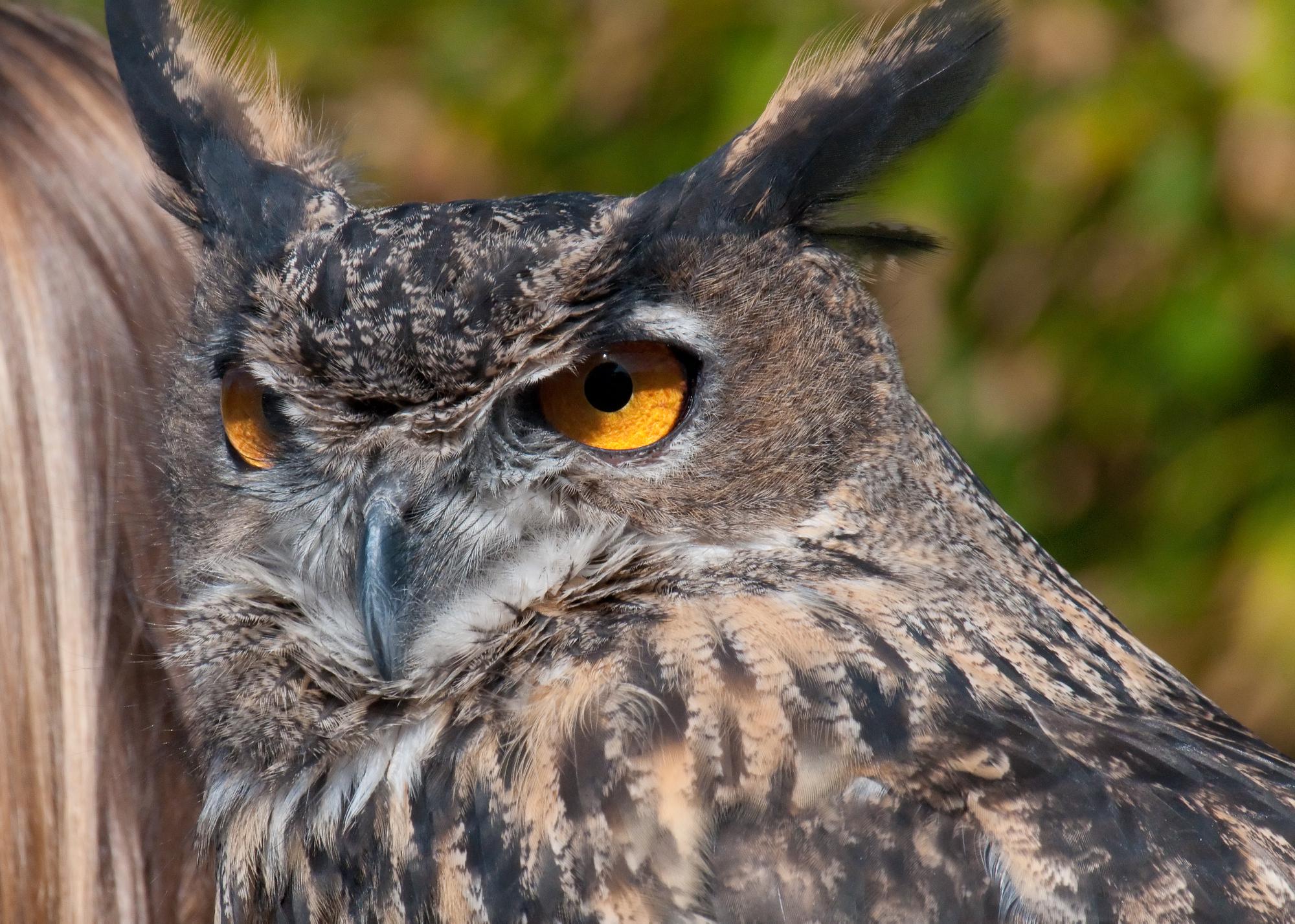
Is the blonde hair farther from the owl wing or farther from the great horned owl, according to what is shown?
the owl wing

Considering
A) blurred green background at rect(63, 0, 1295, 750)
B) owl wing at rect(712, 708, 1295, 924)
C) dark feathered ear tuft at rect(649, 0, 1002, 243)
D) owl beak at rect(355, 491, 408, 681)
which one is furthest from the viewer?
blurred green background at rect(63, 0, 1295, 750)

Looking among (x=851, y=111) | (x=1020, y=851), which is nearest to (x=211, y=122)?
(x=851, y=111)

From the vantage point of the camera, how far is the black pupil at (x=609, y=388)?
1109 mm

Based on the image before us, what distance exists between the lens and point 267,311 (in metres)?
1.16

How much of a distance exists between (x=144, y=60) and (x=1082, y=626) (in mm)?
1062

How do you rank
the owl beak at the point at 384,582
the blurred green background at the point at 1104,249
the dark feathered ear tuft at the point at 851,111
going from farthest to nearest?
the blurred green background at the point at 1104,249 → the dark feathered ear tuft at the point at 851,111 → the owl beak at the point at 384,582

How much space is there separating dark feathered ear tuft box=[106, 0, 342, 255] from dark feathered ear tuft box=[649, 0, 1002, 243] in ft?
1.27

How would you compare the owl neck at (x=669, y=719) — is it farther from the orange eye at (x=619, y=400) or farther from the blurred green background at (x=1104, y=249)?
the blurred green background at (x=1104, y=249)

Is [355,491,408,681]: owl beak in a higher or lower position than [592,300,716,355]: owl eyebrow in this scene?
lower

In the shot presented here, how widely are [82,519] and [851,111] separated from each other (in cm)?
82

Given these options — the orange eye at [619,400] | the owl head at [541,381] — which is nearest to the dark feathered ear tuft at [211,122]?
the owl head at [541,381]

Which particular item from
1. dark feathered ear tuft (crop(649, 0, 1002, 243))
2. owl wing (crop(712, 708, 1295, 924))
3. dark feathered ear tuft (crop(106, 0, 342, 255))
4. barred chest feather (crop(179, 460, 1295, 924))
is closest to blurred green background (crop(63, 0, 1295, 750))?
dark feathered ear tuft (crop(106, 0, 342, 255))

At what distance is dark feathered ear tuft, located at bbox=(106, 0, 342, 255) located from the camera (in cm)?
125

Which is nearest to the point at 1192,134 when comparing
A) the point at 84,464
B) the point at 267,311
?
the point at 267,311
